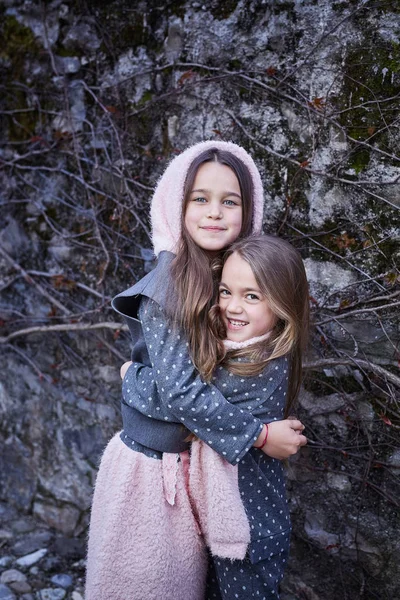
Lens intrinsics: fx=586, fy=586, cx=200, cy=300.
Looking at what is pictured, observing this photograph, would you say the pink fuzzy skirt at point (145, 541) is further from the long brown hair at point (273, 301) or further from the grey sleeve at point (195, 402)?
the long brown hair at point (273, 301)

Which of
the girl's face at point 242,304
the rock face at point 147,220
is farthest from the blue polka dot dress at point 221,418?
the rock face at point 147,220

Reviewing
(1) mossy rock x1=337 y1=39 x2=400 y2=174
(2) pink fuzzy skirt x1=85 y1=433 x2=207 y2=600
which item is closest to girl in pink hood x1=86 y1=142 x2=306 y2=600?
(2) pink fuzzy skirt x1=85 y1=433 x2=207 y2=600

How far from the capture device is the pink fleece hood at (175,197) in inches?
73.7

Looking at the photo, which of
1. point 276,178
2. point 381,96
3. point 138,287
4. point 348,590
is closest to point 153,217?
point 138,287

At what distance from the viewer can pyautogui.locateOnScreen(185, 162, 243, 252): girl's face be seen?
1.82 m

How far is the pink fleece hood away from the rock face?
0.46 meters

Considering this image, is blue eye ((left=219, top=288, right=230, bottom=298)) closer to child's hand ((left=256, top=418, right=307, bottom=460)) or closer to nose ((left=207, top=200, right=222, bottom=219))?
nose ((left=207, top=200, right=222, bottom=219))

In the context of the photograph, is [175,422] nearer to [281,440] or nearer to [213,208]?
[281,440]

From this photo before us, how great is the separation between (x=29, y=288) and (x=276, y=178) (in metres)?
1.53

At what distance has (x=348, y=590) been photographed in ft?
7.76

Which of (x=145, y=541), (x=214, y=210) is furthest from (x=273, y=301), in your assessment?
(x=145, y=541)

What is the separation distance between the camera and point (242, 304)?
5.67 ft

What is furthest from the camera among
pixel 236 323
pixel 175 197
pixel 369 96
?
pixel 369 96

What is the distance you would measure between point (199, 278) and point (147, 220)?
1078 mm
